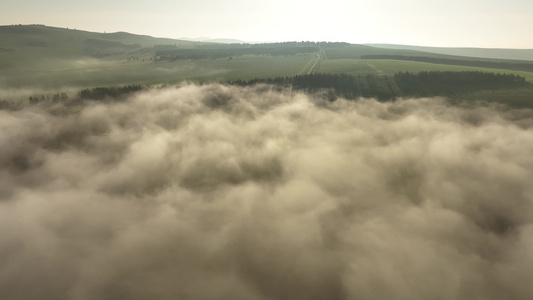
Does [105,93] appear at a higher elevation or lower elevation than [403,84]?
lower

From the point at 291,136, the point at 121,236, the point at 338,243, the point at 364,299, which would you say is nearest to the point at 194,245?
the point at 121,236

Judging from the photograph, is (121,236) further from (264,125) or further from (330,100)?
(330,100)

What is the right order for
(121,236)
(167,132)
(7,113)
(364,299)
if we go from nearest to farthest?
(364,299)
(121,236)
(167,132)
(7,113)

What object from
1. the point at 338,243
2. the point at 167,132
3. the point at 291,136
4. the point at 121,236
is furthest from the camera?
the point at 167,132

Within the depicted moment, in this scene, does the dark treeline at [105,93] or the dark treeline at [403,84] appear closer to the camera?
the dark treeline at [403,84]

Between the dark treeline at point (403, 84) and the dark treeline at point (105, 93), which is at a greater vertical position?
the dark treeline at point (403, 84)

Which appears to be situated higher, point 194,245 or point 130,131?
point 130,131

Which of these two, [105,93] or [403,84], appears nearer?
[105,93]

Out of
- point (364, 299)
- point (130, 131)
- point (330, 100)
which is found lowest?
point (364, 299)

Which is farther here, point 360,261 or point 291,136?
point 291,136
